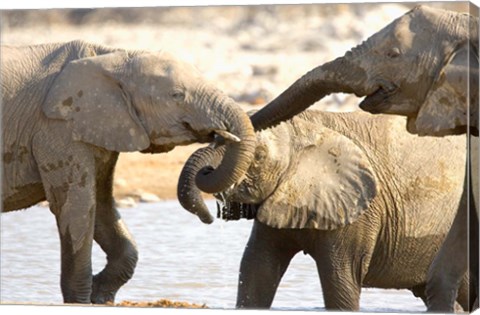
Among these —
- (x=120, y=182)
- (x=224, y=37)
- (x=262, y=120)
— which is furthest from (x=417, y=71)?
(x=120, y=182)

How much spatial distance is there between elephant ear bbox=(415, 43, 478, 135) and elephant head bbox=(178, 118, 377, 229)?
1.40 m

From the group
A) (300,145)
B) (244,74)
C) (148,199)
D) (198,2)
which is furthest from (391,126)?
(148,199)

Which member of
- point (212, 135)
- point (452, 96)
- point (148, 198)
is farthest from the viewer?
point (148, 198)

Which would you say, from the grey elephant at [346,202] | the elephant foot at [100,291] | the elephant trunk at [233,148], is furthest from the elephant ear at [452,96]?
the elephant foot at [100,291]

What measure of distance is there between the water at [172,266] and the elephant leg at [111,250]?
0.35 m

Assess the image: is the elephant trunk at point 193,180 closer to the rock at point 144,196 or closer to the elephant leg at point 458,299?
the elephant leg at point 458,299

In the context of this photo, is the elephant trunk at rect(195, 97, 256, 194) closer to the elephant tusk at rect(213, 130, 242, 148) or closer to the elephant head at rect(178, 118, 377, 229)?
the elephant tusk at rect(213, 130, 242, 148)

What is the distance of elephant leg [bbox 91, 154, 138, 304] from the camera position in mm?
12320

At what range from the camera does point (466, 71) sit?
36.3ft

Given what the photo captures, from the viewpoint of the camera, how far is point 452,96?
36.6 ft

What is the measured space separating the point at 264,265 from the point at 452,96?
193 cm

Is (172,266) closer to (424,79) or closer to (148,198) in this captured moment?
(148,198)

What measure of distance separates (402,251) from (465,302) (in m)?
0.98

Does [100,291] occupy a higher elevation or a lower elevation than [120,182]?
higher
